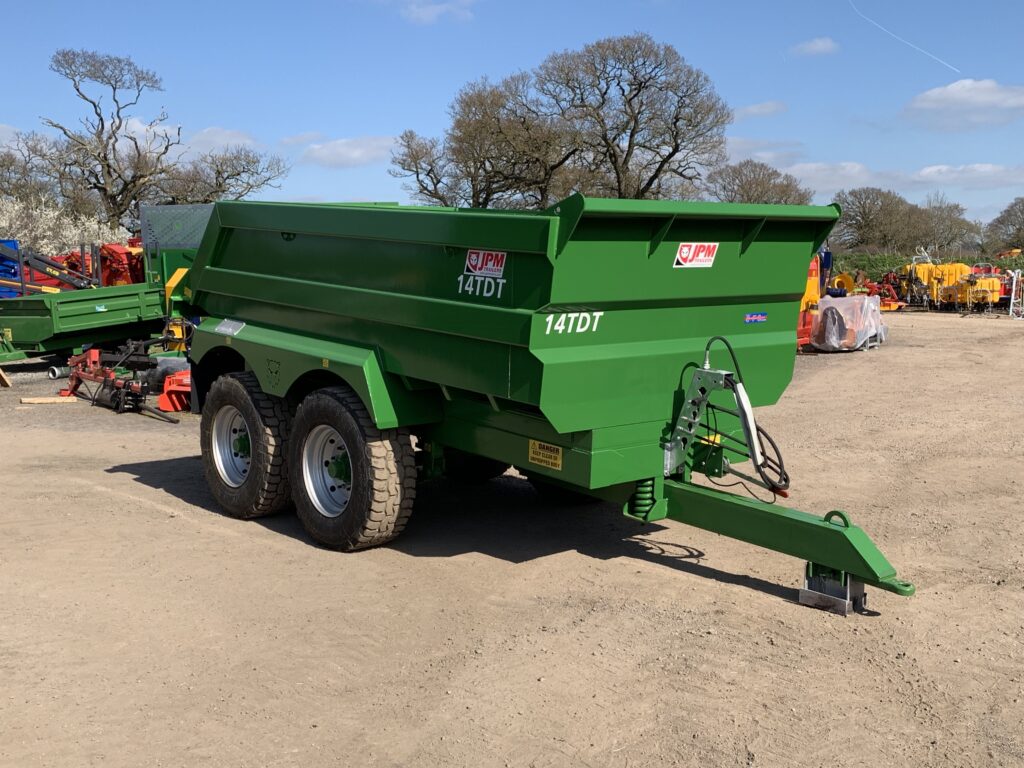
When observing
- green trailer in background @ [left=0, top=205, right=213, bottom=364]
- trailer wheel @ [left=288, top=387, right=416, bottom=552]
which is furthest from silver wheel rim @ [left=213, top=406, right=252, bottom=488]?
green trailer in background @ [left=0, top=205, right=213, bottom=364]

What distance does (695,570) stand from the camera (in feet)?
19.5

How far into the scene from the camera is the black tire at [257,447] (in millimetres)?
6879

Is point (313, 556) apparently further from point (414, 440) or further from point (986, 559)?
point (986, 559)

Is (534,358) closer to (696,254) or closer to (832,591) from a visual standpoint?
(696,254)

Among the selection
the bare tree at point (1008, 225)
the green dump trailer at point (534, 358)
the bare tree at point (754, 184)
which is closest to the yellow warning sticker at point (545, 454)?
the green dump trailer at point (534, 358)

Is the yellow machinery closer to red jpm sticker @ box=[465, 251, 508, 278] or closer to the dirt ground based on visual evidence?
the dirt ground

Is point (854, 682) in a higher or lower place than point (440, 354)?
lower

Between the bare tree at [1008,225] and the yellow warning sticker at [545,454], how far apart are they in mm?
56579

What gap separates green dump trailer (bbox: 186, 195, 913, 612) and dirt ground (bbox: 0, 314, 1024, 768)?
0.44 meters

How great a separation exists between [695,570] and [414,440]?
2.34 meters

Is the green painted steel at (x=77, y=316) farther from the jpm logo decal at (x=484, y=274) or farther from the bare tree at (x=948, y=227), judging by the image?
the bare tree at (x=948, y=227)

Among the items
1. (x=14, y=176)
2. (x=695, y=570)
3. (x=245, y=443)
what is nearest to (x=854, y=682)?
(x=695, y=570)

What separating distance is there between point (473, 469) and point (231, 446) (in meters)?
1.89

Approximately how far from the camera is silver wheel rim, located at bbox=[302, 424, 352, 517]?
21.1 ft
